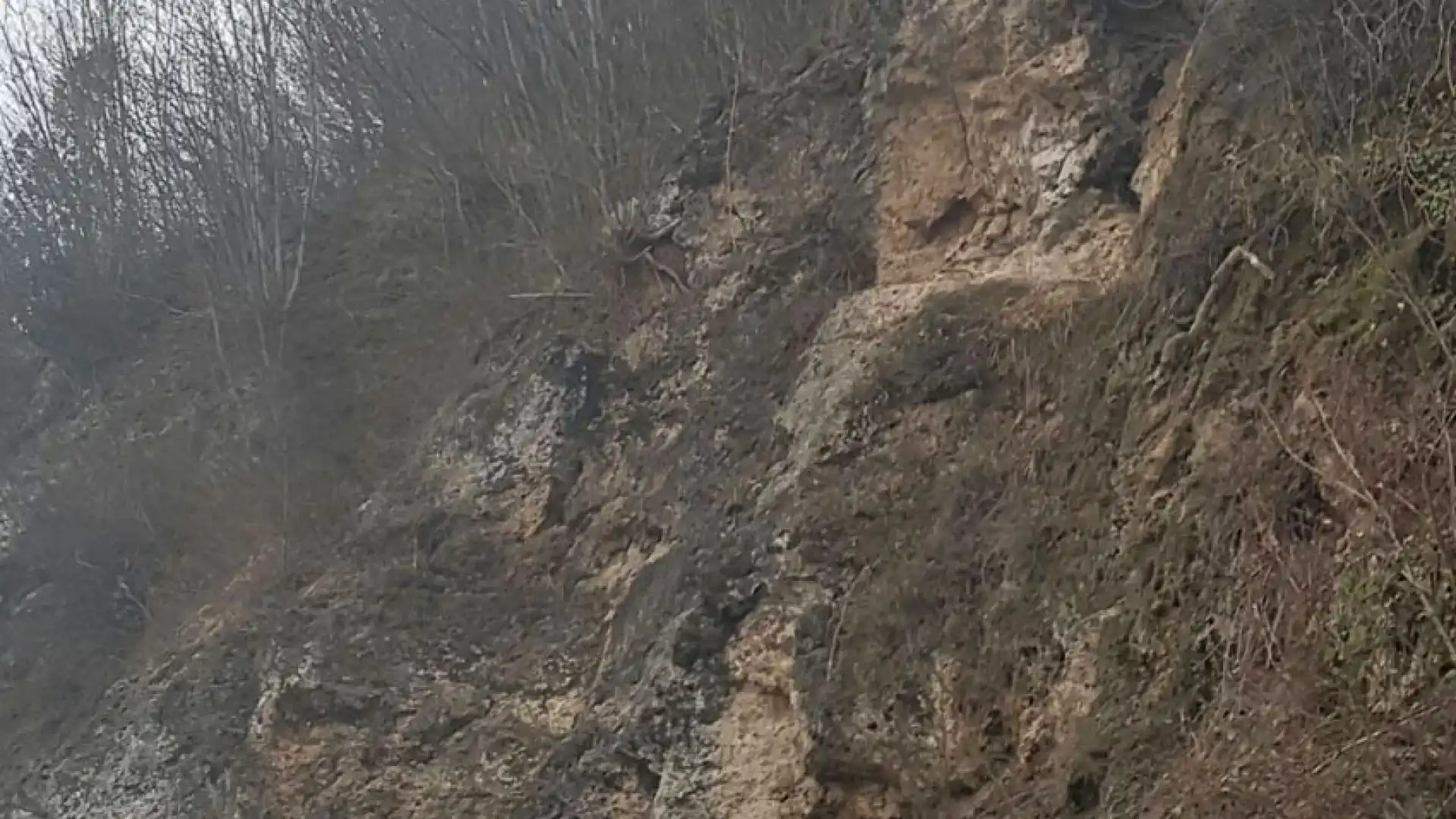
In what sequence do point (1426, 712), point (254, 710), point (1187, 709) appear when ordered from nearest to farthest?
point (1426, 712), point (1187, 709), point (254, 710)

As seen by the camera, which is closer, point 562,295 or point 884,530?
point 884,530

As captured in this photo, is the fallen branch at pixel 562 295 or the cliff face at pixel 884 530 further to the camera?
the fallen branch at pixel 562 295

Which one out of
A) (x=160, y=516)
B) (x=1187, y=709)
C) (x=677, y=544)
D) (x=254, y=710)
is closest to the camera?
(x=1187, y=709)

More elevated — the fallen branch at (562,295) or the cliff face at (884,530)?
the fallen branch at (562,295)

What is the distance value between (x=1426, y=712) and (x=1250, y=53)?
3544 millimetres

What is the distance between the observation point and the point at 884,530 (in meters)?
7.73

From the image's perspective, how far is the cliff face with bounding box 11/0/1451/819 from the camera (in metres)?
Answer: 5.31

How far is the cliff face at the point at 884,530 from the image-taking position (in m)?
5.31

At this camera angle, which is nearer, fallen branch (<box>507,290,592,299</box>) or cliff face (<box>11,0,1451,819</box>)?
cliff face (<box>11,0,1451,819</box>)

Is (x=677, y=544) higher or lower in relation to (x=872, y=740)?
higher

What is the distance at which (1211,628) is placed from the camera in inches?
209

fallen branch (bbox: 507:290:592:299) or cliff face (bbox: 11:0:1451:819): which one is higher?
fallen branch (bbox: 507:290:592:299)

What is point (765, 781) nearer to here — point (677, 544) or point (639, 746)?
point (639, 746)

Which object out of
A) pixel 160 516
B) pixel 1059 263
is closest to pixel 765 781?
pixel 1059 263
